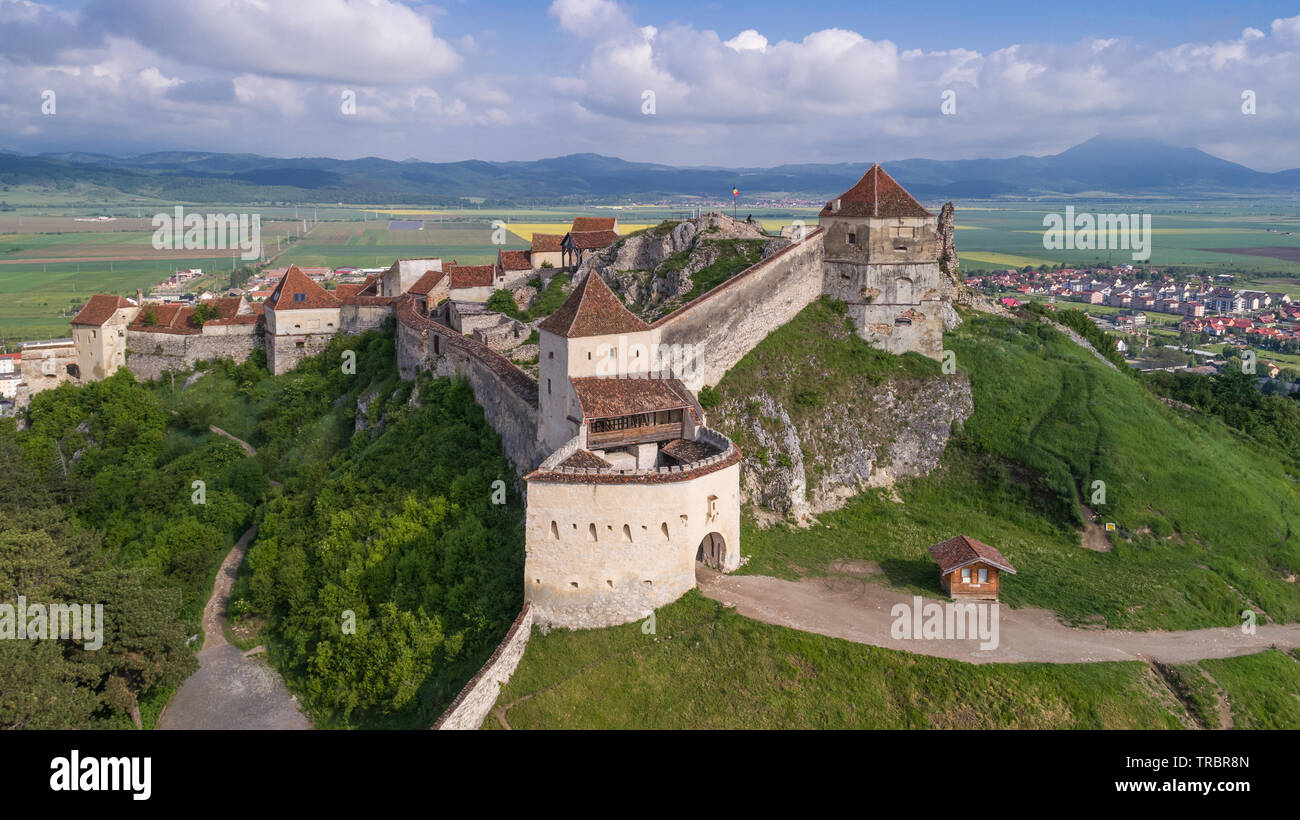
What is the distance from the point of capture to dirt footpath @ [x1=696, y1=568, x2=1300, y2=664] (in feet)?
88.2

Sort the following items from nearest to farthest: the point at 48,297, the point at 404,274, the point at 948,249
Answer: the point at 948,249
the point at 404,274
the point at 48,297

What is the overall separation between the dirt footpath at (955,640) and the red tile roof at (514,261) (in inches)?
1647

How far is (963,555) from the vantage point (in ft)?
100

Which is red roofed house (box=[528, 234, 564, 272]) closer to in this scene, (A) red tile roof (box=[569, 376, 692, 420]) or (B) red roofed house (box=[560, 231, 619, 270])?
(B) red roofed house (box=[560, 231, 619, 270])

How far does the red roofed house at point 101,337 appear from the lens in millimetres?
60781

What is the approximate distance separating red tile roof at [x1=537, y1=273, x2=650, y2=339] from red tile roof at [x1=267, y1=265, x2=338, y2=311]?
106 ft

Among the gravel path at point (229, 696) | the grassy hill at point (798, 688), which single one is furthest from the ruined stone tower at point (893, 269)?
the gravel path at point (229, 696)

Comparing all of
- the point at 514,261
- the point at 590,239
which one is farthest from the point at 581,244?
the point at 514,261

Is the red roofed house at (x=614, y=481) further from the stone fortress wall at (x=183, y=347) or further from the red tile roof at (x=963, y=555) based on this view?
the stone fortress wall at (x=183, y=347)

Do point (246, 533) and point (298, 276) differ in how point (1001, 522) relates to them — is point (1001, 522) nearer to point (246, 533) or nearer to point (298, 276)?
point (246, 533)

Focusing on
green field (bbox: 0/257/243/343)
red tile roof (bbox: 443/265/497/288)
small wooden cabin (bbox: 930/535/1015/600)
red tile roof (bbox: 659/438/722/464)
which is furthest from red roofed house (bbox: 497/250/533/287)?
green field (bbox: 0/257/243/343)

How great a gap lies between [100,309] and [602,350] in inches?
1827

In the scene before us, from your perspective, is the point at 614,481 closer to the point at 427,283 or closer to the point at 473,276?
the point at 427,283

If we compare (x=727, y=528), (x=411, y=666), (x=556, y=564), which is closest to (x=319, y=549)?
(x=411, y=666)
